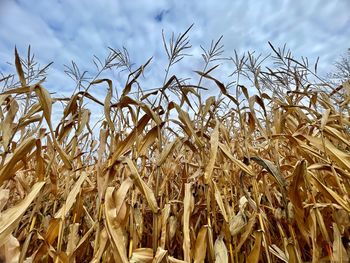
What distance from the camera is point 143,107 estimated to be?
3.95ft

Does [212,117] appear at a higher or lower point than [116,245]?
higher

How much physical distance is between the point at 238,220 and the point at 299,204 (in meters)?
0.25

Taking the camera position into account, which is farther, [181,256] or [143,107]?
[181,256]

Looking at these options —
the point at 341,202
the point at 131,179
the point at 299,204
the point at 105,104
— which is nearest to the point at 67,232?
the point at 131,179

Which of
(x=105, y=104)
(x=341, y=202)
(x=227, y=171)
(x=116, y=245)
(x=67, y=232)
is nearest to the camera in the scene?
(x=116, y=245)

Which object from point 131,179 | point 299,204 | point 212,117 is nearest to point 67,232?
point 131,179

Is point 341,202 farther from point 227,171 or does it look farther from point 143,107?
point 143,107

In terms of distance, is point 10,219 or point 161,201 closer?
point 10,219

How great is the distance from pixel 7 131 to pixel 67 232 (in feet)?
2.07

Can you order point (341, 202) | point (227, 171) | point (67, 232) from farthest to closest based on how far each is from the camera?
point (227, 171) → point (67, 232) → point (341, 202)

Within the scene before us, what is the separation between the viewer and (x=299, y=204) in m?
1.03

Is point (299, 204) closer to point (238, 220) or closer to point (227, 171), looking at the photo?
point (238, 220)

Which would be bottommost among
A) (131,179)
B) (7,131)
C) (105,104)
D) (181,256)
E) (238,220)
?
(181,256)

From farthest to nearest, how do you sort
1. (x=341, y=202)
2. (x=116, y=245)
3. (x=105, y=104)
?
1. (x=105, y=104)
2. (x=341, y=202)
3. (x=116, y=245)
